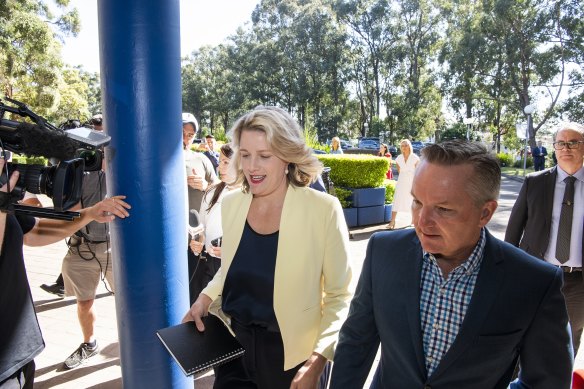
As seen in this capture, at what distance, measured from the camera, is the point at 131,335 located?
244 centimetres

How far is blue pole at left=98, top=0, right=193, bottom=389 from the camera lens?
7.41 ft

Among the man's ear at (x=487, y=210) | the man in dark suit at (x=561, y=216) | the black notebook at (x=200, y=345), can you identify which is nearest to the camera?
the man's ear at (x=487, y=210)

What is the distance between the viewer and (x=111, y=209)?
7.63ft

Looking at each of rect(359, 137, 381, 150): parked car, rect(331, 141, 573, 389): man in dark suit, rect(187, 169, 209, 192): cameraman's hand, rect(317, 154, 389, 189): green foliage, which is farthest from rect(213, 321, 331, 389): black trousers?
rect(359, 137, 381, 150): parked car

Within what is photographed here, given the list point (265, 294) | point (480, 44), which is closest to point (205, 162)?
point (265, 294)

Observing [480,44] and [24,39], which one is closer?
[24,39]

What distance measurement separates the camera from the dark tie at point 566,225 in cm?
324

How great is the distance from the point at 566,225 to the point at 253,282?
2.59 meters

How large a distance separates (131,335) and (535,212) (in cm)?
301

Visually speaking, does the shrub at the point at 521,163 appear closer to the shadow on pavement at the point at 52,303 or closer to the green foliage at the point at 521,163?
the green foliage at the point at 521,163

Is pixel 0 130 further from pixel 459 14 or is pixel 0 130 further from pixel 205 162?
pixel 459 14

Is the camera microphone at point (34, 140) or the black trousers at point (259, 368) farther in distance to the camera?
the black trousers at point (259, 368)

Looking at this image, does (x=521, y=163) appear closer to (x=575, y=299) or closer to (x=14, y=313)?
(x=575, y=299)

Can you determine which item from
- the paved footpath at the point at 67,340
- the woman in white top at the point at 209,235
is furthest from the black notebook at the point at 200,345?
the paved footpath at the point at 67,340
